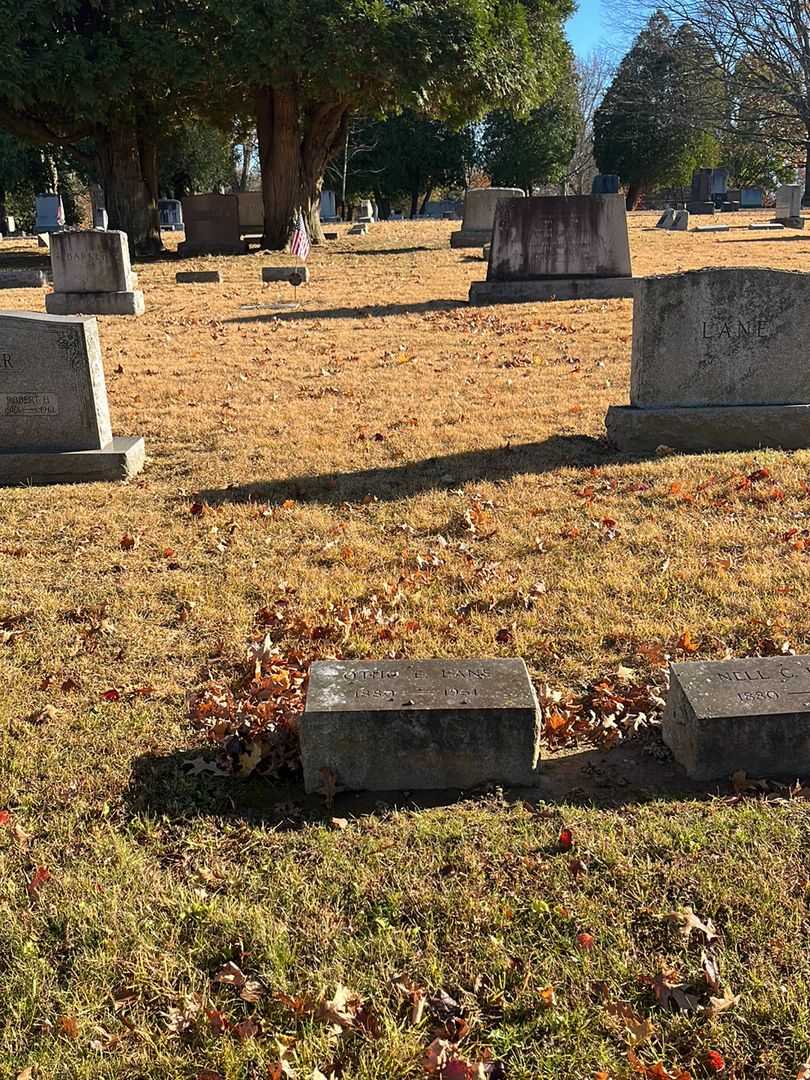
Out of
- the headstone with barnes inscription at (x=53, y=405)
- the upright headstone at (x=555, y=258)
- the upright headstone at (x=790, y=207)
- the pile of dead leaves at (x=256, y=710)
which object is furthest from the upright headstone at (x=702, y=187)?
the pile of dead leaves at (x=256, y=710)

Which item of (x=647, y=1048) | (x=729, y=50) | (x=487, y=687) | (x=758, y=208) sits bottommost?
(x=647, y=1048)

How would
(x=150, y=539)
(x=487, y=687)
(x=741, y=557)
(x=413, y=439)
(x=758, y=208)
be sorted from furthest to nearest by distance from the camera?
1. (x=758, y=208)
2. (x=413, y=439)
3. (x=150, y=539)
4. (x=741, y=557)
5. (x=487, y=687)

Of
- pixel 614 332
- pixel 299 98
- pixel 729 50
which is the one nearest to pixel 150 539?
pixel 614 332

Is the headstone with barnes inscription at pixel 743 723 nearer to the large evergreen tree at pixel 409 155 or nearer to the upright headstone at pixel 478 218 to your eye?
the upright headstone at pixel 478 218

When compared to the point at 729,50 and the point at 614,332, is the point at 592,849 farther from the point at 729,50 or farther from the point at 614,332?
the point at 729,50

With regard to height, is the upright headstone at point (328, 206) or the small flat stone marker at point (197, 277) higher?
the upright headstone at point (328, 206)

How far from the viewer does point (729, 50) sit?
32.6 meters

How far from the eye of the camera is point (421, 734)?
10.3 ft

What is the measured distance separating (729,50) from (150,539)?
3496 cm

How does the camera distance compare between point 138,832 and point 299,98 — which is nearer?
point 138,832

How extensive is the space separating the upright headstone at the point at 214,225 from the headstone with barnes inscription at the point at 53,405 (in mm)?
19998

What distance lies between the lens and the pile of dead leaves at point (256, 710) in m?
3.38

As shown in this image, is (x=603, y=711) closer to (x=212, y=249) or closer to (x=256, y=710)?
(x=256, y=710)

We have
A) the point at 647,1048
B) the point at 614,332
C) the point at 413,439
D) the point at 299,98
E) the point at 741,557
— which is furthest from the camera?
the point at 299,98
